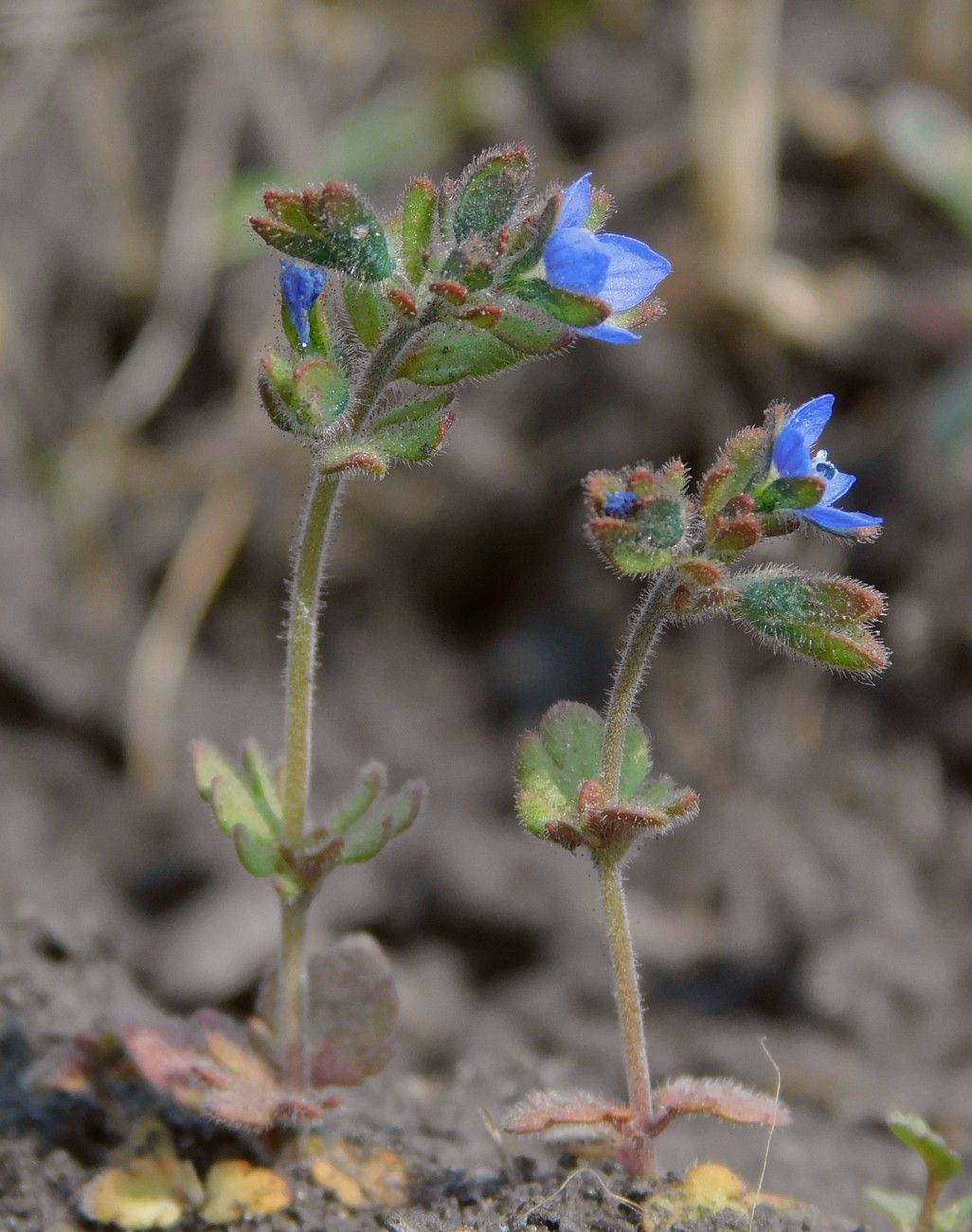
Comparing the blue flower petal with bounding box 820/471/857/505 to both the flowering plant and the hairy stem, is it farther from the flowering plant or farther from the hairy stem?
the flowering plant

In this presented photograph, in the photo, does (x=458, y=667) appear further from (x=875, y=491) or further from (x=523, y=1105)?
(x=523, y=1105)

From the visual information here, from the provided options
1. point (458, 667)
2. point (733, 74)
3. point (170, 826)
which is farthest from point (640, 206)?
point (170, 826)

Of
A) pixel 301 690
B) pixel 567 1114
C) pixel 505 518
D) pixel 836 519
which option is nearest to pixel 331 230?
pixel 301 690

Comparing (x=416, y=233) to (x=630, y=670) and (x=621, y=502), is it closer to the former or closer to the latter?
(x=621, y=502)

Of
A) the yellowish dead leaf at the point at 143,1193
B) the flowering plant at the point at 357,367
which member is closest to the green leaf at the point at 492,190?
the flowering plant at the point at 357,367

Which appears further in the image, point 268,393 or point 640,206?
point 640,206

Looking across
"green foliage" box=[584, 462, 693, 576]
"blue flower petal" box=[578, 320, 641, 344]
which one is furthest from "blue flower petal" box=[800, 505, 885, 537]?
"blue flower petal" box=[578, 320, 641, 344]
